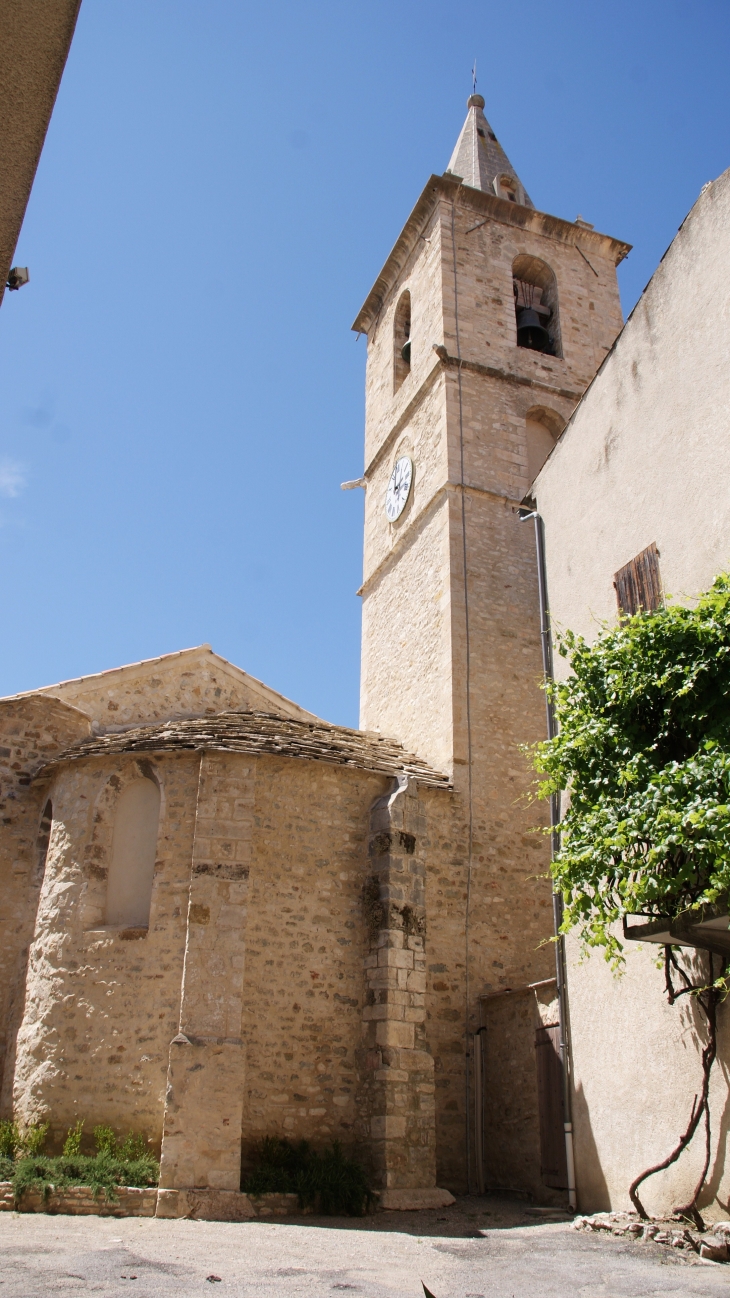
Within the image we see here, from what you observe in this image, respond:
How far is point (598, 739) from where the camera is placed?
747 centimetres

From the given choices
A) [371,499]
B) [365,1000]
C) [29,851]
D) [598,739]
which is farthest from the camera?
[371,499]

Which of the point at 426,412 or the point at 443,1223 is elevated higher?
the point at 426,412

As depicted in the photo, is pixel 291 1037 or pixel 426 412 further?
pixel 426 412

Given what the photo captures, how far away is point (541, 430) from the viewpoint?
17156mm

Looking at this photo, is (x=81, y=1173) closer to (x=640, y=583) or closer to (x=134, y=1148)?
(x=134, y=1148)

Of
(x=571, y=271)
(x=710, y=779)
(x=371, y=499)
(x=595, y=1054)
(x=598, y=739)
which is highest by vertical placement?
(x=571, y=271)

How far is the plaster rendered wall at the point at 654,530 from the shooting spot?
7965 millimetres

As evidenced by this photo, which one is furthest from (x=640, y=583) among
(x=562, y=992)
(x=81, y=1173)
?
(x=81, y=1173)

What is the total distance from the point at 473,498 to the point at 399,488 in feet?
7.87

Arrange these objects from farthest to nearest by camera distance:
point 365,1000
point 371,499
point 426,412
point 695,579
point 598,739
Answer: point 371,499
point 426,412
point 365,1000
point 695,579
point 598,739

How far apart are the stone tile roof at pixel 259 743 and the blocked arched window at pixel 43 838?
0.56 metres

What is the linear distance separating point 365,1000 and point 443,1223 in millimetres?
2420

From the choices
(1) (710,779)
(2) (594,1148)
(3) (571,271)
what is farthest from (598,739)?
(3) (571,271)

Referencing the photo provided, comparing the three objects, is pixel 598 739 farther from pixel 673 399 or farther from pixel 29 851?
pixel 29 851
